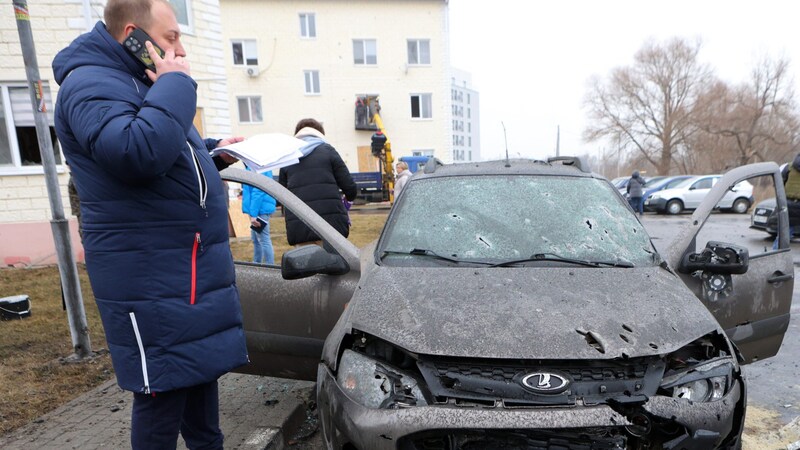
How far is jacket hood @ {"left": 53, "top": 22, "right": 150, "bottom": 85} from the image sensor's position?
5.30ft

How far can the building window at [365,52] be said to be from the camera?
27.2 m

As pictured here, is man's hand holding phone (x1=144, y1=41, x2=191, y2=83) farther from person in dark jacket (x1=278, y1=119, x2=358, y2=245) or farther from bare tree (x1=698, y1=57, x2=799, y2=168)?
bare tree (x1=698, y1=57, x2=799, y2=168)

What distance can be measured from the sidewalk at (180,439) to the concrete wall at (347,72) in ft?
79.3

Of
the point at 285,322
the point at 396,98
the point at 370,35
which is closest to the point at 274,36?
the point at 370,35

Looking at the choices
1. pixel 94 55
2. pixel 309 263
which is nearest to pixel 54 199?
pixel 309 263

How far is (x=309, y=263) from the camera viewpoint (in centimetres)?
252

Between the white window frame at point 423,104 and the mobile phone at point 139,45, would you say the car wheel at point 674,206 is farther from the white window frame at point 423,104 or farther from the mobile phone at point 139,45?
the mobile phone at point 139,45

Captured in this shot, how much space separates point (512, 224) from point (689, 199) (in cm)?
2001

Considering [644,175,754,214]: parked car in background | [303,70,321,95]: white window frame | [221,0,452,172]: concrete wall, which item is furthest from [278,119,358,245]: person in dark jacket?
[303,70,321,95]: white window frame

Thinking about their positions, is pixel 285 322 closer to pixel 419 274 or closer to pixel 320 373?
pixel 320 373

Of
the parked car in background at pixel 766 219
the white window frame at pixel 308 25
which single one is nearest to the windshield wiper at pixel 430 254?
the parked car in background at pixel 766 219

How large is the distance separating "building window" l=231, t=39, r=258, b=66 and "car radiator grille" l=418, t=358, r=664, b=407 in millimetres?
28636

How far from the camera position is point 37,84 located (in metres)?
3.72

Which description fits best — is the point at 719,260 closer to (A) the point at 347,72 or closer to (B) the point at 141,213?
(B) the point at 141,213
